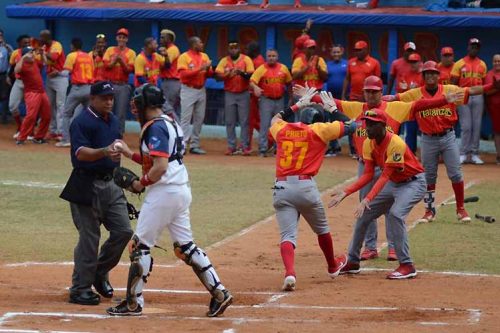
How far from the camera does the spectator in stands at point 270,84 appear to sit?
2050cm

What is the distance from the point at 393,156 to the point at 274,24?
12466mm

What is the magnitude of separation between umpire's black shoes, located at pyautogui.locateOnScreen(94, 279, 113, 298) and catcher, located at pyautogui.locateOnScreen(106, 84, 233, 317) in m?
0.90

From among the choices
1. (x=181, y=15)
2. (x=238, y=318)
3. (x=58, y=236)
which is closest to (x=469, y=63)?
(x=181, y=15)

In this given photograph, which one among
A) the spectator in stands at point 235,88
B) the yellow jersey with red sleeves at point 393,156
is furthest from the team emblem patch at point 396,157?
the spectator in stands at point 235,88

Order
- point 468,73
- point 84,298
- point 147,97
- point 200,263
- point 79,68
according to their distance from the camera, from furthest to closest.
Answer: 1. point 79,68
2. point 468,73
3. point 84,298
4. point 200,263
5. point 147,97

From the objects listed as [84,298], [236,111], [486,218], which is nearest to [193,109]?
[236,111]

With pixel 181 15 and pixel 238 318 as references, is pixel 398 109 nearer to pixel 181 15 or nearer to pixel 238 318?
pixel 238 318

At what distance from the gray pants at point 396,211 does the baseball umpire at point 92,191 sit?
2.52m

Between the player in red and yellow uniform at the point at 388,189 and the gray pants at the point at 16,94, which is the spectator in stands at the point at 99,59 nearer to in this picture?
the gray pants at the point at 16,94

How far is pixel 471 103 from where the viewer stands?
20.2 metres

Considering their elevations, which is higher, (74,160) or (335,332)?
(74,160)

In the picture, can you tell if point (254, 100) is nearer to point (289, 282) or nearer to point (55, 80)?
point (55, 80)

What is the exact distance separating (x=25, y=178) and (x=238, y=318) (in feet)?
31.5

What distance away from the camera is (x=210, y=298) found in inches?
396
